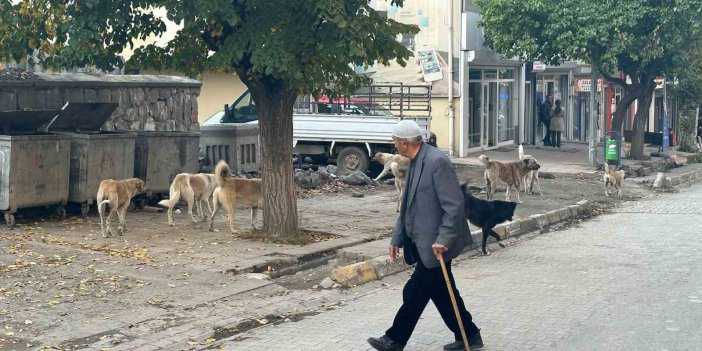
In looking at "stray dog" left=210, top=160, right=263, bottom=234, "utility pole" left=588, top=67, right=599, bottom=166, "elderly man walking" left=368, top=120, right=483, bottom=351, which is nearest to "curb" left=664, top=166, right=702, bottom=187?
"utility pole" left=588, top=67, right=599, bottom=166

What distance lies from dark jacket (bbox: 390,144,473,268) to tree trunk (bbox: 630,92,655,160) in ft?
80.6

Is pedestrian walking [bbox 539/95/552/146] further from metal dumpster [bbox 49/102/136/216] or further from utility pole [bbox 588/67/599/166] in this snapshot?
metal dumpster [bbox 49/102/136/216]

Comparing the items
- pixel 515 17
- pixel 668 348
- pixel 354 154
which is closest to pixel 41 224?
pixel 668 348

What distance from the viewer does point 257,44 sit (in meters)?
11.9

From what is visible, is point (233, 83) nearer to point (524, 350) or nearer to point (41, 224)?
point (41, 224)

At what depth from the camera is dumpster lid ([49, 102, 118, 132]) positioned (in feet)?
48.0

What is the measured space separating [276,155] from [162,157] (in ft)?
11.4

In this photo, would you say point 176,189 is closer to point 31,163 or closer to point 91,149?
point 91,149

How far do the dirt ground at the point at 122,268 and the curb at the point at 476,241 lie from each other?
46 cm

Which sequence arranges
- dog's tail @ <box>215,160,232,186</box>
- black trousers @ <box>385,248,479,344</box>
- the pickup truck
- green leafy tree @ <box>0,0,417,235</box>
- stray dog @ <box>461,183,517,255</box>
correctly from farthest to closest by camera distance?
the pickup truck → dog's tail @ <box>215,160,232,186</box> → green leafy tree @ <box>0,0,417,235</box> → stray dog @ <box>461,183,517,255</box> → black trousers @ <box>385,248,479,344</box>

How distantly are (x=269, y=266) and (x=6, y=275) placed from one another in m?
2.92

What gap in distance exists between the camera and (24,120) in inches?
553

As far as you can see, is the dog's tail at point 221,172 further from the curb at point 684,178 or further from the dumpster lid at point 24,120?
the curb at point 684,178

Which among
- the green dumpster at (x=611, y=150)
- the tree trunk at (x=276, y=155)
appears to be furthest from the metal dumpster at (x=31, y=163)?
the green dumpster at (x=611, y=150)
